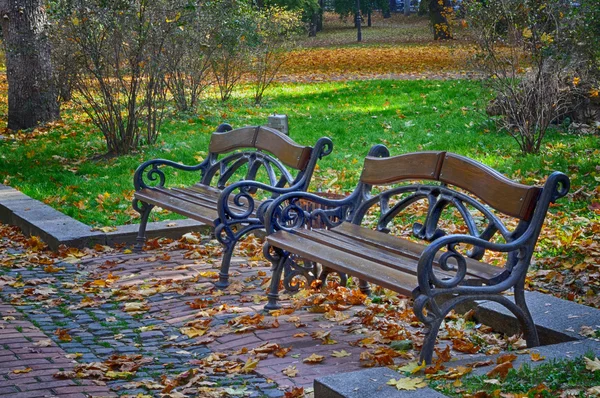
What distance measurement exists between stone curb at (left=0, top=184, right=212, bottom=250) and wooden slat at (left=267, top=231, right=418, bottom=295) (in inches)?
86.6

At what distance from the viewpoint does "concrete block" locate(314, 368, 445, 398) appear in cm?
343

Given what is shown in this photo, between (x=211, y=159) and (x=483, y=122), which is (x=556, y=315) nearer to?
(x=211, y=159)

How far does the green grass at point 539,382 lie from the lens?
3.47m

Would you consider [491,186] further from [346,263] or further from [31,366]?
[31,366]

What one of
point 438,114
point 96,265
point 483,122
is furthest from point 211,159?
point 438,114

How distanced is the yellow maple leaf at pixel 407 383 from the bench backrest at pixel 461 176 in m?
1.16

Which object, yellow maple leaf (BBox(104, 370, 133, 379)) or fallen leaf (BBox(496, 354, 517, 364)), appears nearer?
fallen leaf (BBox(496, 354, 517, 364))

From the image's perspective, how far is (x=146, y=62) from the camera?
36.0 feet

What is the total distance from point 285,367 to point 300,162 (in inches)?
88.0

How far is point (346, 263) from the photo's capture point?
472 centimetres

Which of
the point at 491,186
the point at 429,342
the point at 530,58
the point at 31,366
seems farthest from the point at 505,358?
the point at 530,58

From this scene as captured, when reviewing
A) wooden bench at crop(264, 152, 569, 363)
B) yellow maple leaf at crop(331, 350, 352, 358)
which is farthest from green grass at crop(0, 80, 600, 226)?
yellow maple leaf at crop(331, 350, 352, 358)

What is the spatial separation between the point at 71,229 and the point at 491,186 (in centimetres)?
407

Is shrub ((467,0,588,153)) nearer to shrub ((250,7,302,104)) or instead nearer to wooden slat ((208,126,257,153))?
wooden slat ((208,126,257,153))
